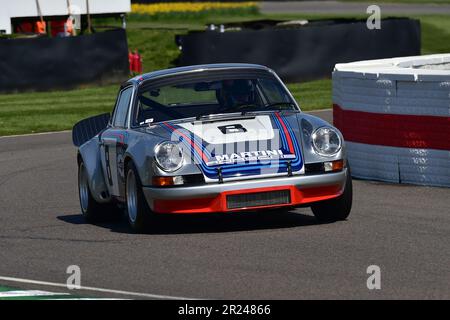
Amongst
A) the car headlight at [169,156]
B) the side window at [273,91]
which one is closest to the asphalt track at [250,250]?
the car headlight at [169,156]

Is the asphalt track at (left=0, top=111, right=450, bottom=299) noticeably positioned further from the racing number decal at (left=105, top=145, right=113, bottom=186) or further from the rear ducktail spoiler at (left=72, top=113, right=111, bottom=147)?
the rear ducktail spoiler at (left=72, top=113, right=111, bottom=147)

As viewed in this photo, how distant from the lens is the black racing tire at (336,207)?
10453 mm

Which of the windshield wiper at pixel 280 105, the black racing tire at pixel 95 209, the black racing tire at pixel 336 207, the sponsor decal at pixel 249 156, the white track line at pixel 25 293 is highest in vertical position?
the windshield wiper at pixel 280 105

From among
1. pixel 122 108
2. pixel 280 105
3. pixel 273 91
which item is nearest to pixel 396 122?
pixel 273 91

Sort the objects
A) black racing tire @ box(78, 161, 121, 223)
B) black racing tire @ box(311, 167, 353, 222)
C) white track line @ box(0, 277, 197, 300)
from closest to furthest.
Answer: white track line @ box(0, 277, 197, 300)
black racing tire @ box(311, 167, 353, 222)
black racing tire @ box(78, 161, 121, 223)

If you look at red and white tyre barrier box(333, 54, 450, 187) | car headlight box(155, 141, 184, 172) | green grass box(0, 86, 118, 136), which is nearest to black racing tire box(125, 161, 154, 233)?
car headlight box(155, 141, 184, 172)

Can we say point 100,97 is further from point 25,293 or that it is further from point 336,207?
point 25,293

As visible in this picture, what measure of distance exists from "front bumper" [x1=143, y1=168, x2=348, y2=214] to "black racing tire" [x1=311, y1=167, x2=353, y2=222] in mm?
255

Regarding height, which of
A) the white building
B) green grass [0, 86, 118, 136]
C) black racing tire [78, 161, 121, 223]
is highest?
black racing tire [78, 161, 121, 223]

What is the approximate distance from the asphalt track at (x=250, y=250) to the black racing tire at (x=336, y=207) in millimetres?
93

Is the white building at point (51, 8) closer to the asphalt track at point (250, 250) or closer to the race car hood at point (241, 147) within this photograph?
the asphalt track at point (250, 250)

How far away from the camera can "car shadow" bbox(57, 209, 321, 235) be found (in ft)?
34.4

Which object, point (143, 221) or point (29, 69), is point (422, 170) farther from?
point (29, 69)

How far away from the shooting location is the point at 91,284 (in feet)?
26.8
